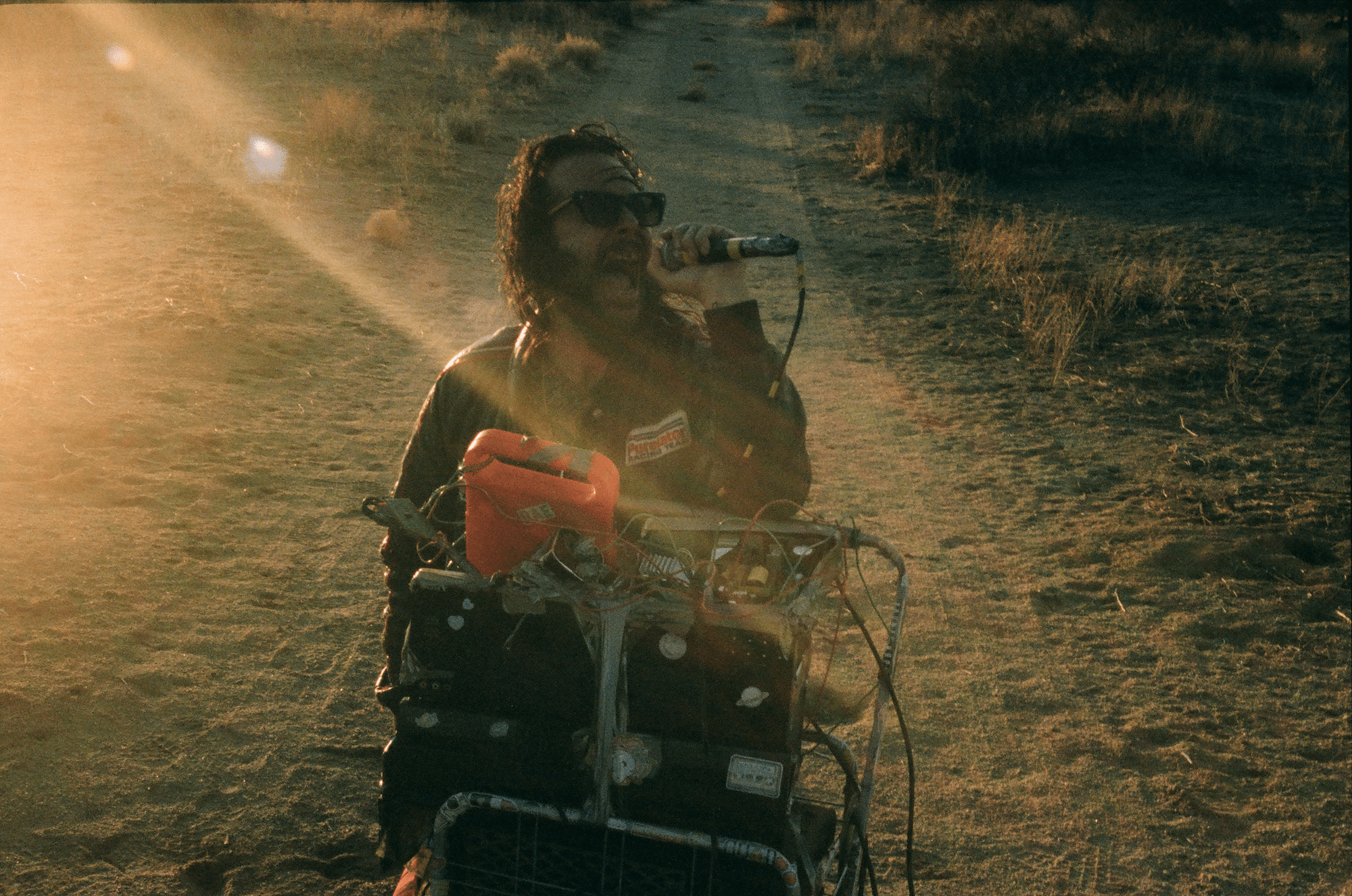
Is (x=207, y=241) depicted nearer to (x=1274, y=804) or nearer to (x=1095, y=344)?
A: (x=1095, y=344)

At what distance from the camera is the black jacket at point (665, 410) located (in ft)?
8.02

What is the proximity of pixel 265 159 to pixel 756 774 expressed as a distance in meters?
12.1

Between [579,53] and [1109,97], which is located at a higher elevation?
[579,53]

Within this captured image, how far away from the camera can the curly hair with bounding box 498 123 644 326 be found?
277 centimetres

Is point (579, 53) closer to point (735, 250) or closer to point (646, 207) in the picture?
point (646, 207)

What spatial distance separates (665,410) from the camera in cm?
250

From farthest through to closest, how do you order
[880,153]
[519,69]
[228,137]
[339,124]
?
1. [519,69]
2. [880,153]
3. [339,124]
4. [228,137]

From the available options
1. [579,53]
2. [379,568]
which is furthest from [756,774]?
[579,53]

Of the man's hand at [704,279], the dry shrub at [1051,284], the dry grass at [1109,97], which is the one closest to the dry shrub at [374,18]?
the dry grass at [1109,97]

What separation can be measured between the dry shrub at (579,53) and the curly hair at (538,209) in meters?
20.1

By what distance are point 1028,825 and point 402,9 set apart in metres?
26.3

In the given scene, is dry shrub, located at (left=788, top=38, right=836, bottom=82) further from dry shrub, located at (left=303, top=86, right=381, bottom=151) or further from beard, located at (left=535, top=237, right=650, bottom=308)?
beard, located at (left=535, top=237, right=650, bottom=308)

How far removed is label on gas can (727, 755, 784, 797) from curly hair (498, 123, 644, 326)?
4.77 feet

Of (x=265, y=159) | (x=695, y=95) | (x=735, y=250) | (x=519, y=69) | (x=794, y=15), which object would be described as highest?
(x=794, y=15)
